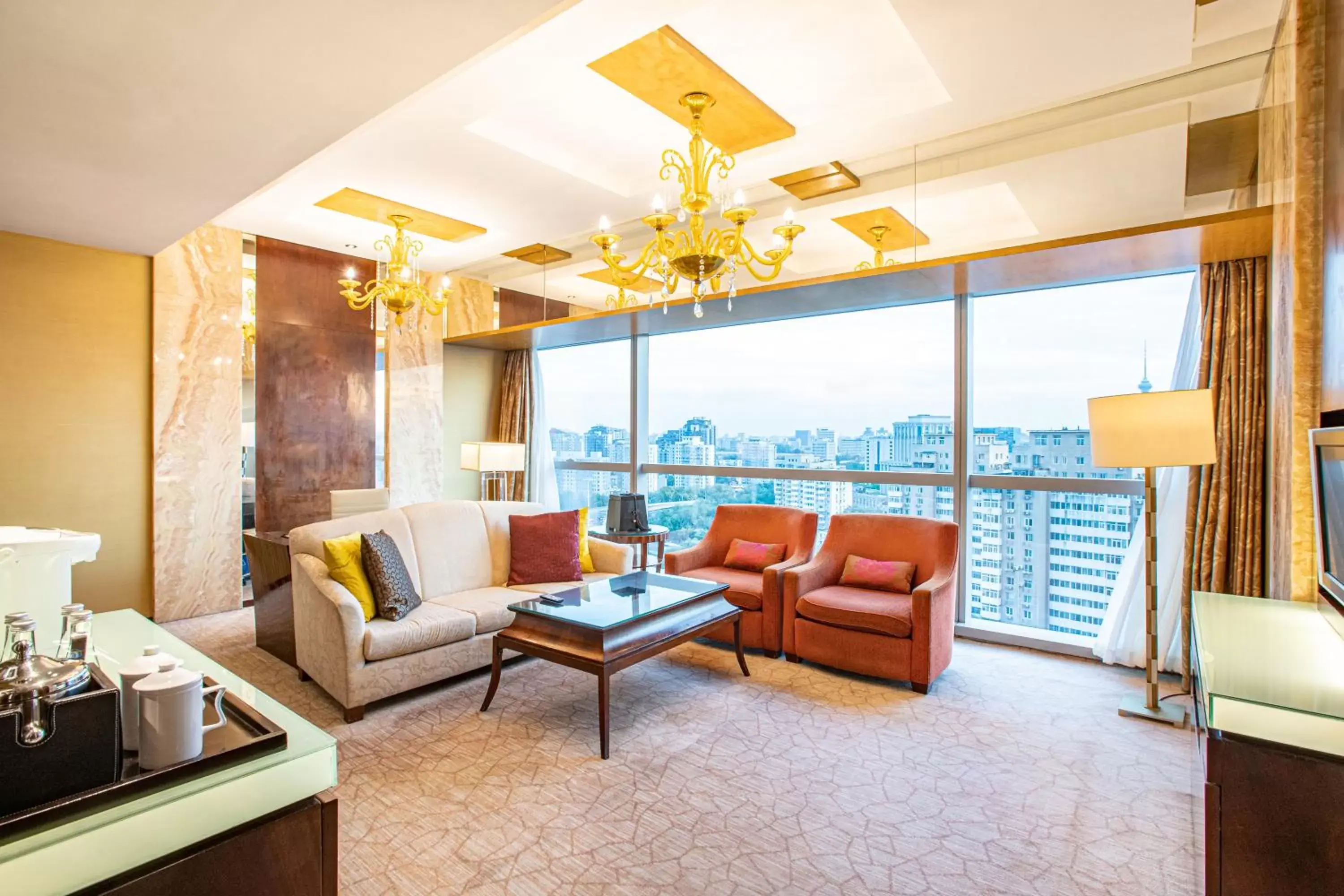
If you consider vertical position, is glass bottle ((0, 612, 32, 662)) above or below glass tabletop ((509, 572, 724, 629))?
above

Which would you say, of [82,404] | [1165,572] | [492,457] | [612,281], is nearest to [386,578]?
[492,457]

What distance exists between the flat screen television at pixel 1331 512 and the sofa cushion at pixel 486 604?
3299mm

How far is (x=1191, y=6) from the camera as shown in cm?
239

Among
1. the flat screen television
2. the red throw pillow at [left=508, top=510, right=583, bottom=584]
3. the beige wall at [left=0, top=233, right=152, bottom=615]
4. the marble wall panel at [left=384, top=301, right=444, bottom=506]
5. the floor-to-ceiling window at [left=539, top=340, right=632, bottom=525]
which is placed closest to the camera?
the flat screen television

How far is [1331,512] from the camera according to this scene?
1.99m

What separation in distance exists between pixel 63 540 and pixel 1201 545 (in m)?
5.11

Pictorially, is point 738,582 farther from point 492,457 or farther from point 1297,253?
point 1297,253

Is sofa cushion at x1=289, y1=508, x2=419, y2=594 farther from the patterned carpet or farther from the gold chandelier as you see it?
the gold chandelier

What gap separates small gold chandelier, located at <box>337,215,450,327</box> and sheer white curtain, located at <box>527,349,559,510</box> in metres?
1.61

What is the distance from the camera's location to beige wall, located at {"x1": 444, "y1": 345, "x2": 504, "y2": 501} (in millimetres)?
6992

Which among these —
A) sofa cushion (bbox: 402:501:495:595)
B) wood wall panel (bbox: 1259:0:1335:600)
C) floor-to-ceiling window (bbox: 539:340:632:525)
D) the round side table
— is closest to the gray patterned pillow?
sofa cushion (bbox: 402:501:495:595)

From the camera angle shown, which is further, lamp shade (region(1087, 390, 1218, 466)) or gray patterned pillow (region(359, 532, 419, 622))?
gray patterned pillow (region(359, 532, 419, 622))

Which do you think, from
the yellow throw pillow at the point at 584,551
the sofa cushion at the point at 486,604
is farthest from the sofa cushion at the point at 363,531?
the yellow throw pillow at the point at 584,551

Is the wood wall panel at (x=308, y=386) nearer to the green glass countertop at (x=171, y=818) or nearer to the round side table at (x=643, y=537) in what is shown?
the round side table at (x=643, y=537)
